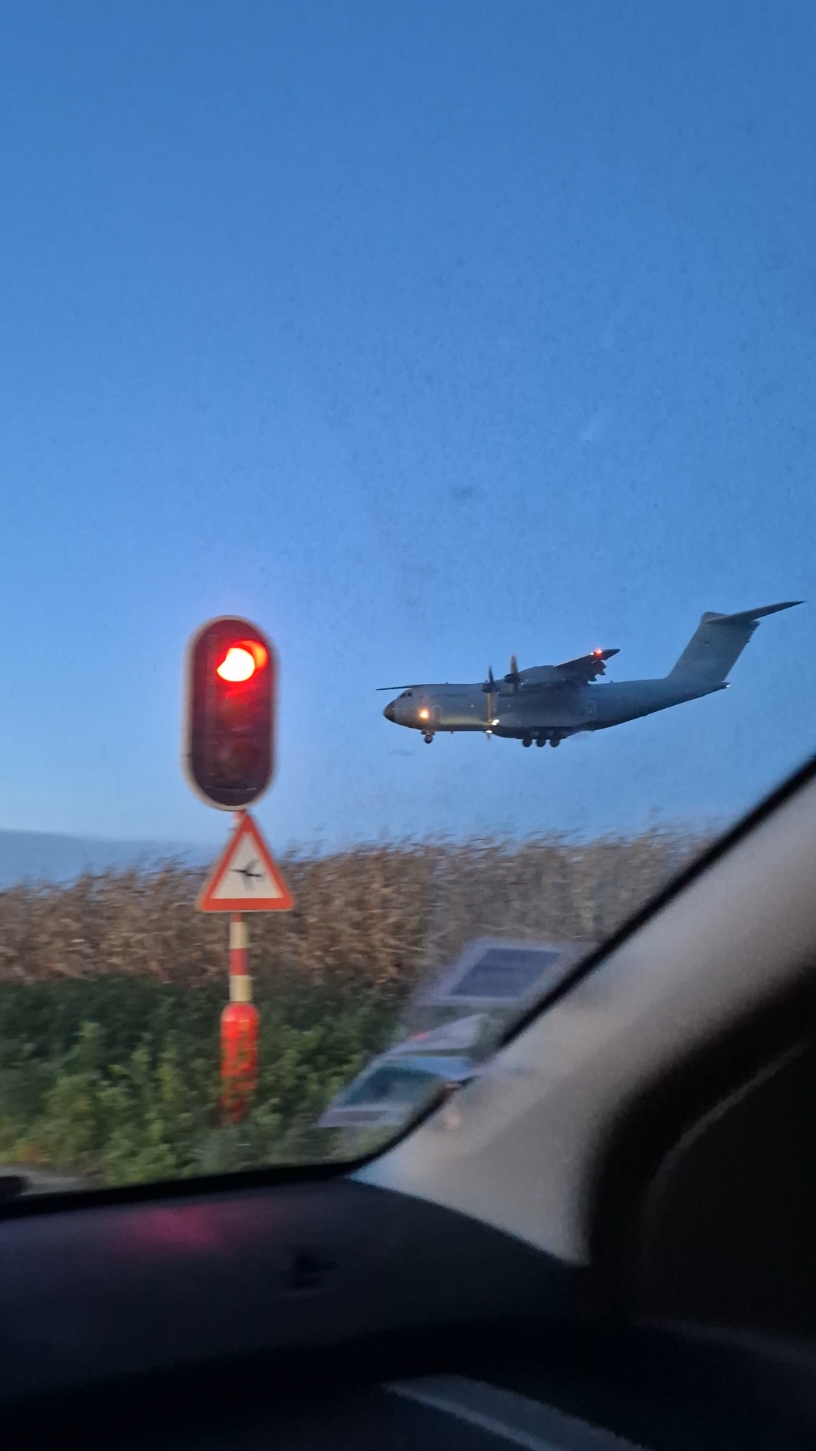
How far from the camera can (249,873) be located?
158 inches

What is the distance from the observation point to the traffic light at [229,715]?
3.81m

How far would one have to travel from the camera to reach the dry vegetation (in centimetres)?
293

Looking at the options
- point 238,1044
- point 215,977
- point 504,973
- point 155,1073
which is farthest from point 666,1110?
point 215,977

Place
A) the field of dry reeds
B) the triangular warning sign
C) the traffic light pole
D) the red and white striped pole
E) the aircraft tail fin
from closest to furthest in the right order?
the aircraft tail fin < the field of dry reeds < the red and white striped pole < the traffic light pole < the triangular warning sign

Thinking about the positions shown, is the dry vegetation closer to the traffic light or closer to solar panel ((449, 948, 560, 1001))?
solar panel ((449, 948, 560, 1001))

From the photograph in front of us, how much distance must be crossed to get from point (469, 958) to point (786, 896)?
98 cm

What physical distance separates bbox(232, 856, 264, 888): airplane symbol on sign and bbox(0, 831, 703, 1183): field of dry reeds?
117 millimetres

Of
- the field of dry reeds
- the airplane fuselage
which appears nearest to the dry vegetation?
the field of dry reeds

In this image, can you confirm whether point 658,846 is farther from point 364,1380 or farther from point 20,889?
point 20,889

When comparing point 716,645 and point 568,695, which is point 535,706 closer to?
point 568,695

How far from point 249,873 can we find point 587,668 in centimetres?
139

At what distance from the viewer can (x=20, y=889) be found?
366 centimetres

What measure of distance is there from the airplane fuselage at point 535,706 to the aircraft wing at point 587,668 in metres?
0.02

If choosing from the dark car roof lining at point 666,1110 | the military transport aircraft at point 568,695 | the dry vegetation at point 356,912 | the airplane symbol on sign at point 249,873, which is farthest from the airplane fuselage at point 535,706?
the airplane symbol on sign at point 249,873
